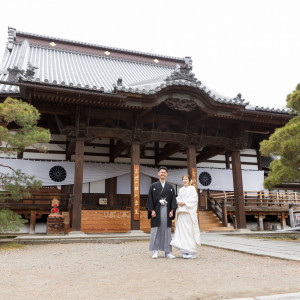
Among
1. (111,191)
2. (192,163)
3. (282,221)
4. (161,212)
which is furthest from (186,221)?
(282,221)

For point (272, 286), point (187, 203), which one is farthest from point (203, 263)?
point (272, 286)

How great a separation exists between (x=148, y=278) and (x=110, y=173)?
1048 cm

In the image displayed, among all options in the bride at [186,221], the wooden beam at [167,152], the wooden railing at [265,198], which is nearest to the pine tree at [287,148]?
the bride at [186,221]

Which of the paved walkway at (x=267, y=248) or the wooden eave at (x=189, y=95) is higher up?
the wooden eave at (x=189, y=95)

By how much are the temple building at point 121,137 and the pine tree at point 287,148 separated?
3422 mm

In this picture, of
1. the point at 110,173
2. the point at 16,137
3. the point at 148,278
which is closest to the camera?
the point at 148,278

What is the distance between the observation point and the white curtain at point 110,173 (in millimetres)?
12570

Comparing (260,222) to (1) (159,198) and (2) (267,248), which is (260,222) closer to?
(2) (267,248)

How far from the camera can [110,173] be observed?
14172 millimetres

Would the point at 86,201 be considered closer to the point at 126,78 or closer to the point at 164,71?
the point at 126,78

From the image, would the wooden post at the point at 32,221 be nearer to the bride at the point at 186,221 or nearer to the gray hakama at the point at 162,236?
the gray hakama at the point at 162,236

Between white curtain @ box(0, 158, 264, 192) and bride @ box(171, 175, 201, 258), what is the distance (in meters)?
8.08

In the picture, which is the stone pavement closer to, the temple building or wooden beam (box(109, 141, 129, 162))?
the temple building

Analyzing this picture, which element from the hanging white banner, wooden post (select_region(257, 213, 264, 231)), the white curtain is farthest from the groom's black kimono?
wooden post (select_region(257, 213, 264, 231))
